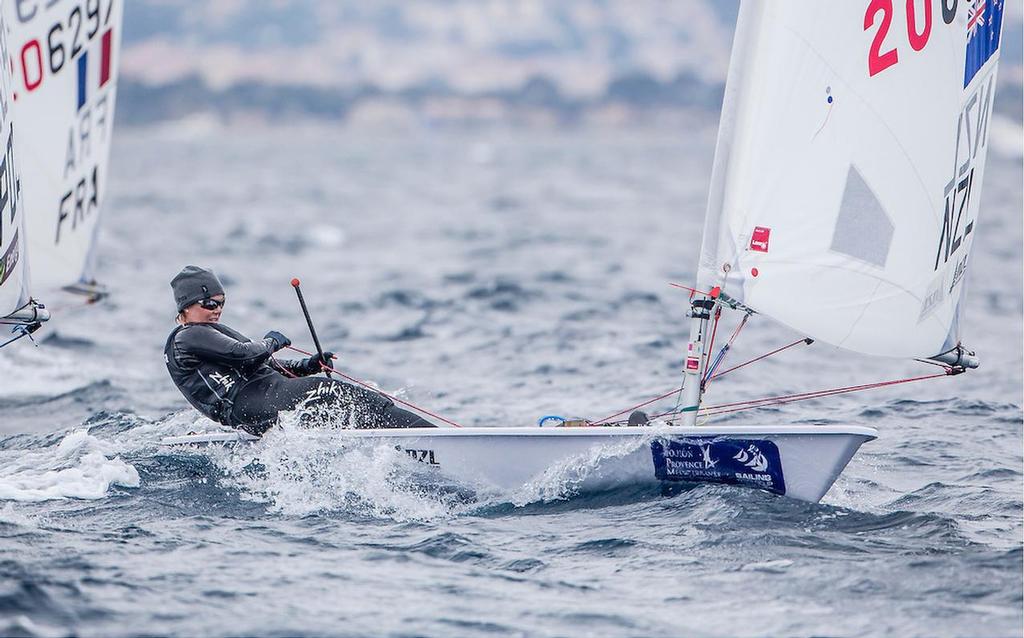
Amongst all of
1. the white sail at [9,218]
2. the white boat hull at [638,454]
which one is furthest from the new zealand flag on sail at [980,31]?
the white sail at [9,218]

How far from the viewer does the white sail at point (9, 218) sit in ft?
22.8

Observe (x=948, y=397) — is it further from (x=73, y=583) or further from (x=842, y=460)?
(x=73, y=583)

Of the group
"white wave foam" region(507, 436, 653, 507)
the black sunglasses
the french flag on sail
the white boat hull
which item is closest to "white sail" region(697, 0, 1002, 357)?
the white boat hull

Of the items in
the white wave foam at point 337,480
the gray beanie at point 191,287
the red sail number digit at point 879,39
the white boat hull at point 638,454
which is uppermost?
the red sail number digit at point 879,39

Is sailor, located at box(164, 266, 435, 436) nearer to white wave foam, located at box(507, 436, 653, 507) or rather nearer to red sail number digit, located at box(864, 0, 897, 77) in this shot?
white wave foam, located at box(507, 436, 653, 507)

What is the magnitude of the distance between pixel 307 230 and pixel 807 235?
2174 cm

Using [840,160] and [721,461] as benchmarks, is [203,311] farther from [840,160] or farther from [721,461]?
[840,160]

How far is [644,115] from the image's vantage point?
5664 inches

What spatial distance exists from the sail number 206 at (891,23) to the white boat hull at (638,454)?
5.65 feet

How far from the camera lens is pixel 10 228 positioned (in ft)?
23.2

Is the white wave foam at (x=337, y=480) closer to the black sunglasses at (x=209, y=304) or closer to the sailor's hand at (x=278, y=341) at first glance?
the sailor's hand at (x=278, y=341)

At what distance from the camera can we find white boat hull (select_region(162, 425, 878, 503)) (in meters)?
6.19

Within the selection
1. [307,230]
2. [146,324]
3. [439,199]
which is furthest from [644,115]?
[146,324]

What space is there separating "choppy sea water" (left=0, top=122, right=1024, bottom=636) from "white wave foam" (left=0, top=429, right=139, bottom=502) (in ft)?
0.07
